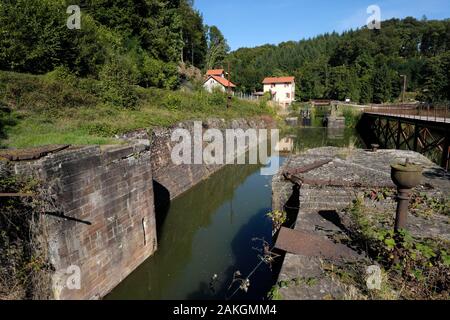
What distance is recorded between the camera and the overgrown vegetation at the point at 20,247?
4777mm

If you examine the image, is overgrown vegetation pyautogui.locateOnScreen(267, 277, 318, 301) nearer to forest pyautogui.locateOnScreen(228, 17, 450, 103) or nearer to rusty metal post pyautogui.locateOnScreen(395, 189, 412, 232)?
rusty metal post pyautogui.locateOnScreen(395, 189, 412, 232)

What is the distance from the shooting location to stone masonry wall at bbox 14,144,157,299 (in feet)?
17.2

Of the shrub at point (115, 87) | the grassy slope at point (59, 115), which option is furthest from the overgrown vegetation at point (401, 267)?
the shrub at point (115, 87)

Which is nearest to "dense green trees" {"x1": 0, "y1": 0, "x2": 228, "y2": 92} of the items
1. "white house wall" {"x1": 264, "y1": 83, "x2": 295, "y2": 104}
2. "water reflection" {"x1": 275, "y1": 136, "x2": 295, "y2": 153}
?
"water reflection" {"x1": 275, "y1": 136, "x2": 295, "y2": 153}

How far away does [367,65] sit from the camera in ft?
234

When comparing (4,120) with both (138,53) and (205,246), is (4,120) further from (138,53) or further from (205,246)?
(138,53)

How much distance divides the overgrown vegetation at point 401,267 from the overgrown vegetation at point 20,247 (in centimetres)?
453

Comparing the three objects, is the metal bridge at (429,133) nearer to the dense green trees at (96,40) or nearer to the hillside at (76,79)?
the hillside at (76,79)

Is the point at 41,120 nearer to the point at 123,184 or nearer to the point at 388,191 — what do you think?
the point at 123,184

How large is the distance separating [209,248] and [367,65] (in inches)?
2933

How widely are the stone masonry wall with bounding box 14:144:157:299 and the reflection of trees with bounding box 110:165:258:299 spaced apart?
1.10ft

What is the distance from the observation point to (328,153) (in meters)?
10.3

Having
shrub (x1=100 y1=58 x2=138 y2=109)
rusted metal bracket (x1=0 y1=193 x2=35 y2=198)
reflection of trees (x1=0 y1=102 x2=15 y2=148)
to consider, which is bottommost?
rusted metal bracket (x1=0 y1=193 x2=35 y2=198)

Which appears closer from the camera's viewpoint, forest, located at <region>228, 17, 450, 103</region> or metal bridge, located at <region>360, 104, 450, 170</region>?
metal bridge, located at <region>360, 104, 450, 170</region>
